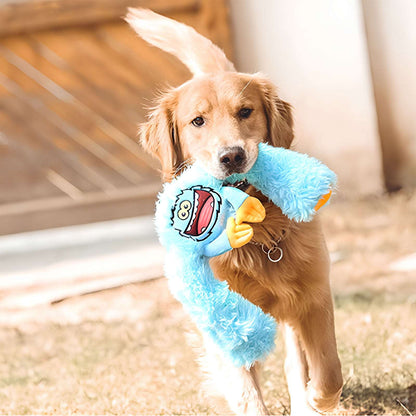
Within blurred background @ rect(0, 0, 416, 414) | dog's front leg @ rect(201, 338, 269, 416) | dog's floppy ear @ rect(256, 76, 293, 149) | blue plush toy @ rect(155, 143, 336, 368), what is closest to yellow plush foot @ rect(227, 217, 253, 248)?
blue plush toy @ rect(155, 143, 336, 368)

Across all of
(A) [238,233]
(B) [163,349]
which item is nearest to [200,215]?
(A) [238,233]

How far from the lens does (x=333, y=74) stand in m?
7.10

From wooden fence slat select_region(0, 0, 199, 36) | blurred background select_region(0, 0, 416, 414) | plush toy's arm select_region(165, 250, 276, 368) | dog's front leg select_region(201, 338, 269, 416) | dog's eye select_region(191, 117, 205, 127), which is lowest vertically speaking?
blurred background select_region(0, 0, 416, 414)

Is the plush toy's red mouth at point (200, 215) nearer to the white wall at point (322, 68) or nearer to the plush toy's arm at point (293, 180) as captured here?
the plush toy's arm at point (293, 180)

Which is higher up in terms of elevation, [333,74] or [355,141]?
[333,74]

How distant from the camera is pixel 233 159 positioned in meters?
2.25

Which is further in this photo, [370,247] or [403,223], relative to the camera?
[403,223]

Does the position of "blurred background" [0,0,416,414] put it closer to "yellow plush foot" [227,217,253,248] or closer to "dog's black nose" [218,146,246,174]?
"dog's black nose" [218,146,246,174]

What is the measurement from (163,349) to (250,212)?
1.96m

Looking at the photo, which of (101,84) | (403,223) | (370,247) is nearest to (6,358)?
(370,247)

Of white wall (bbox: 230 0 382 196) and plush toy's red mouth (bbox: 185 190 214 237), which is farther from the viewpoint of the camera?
white wall (bbox: 230 0 382 196)

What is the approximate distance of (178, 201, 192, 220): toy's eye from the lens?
2.04 metres

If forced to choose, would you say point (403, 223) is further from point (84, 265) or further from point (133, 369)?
point (133, 369)

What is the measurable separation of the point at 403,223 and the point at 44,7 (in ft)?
13.9
